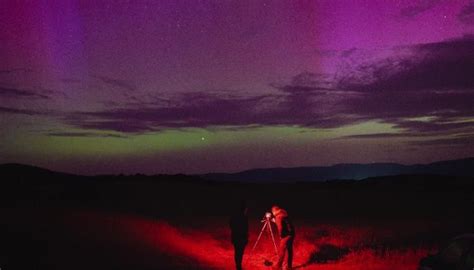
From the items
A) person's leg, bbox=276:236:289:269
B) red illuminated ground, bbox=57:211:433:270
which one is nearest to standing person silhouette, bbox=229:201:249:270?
person's leg, bbox=276:236:289:269

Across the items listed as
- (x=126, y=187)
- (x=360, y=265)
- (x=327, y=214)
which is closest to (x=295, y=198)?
(x=327, y=214)

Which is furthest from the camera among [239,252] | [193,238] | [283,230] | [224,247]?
[193,238]

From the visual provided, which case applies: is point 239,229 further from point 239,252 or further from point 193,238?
point 193,238

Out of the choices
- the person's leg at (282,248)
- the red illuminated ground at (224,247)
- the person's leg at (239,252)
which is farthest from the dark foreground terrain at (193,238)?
the person's leg at (282,248)

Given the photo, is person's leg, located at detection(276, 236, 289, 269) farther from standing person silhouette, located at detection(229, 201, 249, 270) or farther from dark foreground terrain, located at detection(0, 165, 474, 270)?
dark foreground terrain, located at detection(0, 165, 474, 270)

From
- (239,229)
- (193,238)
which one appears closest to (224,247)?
(193,238)

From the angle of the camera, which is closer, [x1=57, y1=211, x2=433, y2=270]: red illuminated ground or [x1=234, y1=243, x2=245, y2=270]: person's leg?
[x1=234, y1=243, x2=245, y2=270]: person's leg

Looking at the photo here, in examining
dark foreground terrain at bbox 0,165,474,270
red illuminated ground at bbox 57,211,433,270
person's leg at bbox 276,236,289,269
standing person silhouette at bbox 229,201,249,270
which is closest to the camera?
person's leg at bbox 276,236,289,269

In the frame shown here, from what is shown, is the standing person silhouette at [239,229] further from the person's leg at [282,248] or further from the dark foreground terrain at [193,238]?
the dark foreground terrain at [193,238]

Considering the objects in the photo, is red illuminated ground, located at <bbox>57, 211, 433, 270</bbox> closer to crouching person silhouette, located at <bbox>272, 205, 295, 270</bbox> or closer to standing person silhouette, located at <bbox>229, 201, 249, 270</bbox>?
standing person silhouette, located at <bbox>229, 201, 249, 270</bbox>

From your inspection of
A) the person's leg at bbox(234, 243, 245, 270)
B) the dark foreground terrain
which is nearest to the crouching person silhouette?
the person's leg at bbox(234, 243, 245, 270)

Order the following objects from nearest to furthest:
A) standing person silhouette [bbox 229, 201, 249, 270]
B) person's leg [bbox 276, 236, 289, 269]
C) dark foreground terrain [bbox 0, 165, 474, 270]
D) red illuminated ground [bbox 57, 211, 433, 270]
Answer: person's leg [bbox 276, 236, 289, 269] < standing person silhouette [bbox 229, 201, 249, 270] < dark foreground terrain [bbox 0, 165, 474, 270] < red illuminated ground [bbox 57, 211, 433, 270]

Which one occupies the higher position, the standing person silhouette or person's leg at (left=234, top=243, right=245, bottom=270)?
the standing person silhouette

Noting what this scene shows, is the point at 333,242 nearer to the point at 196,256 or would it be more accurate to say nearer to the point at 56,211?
the point at 196,256
